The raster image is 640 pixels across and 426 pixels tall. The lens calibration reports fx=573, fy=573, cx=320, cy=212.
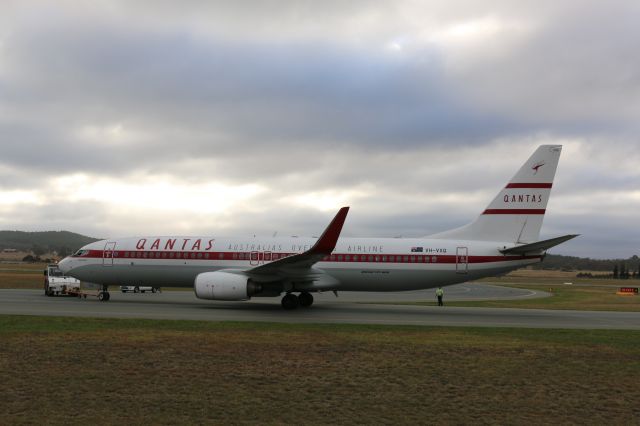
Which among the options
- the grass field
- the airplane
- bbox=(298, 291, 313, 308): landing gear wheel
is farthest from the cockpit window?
the grass field

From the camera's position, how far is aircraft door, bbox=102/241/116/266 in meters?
28.5

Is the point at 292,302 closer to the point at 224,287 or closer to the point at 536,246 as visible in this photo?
the point at 224,287

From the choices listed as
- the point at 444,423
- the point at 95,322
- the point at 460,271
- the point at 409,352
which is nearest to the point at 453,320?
the point at 460,271

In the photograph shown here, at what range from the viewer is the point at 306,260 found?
24.0m

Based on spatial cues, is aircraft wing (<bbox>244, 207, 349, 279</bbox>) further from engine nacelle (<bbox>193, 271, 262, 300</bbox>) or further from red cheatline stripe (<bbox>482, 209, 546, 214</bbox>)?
red cheatline stripe (<bbox>482, 209, 546, 214</bbox>)

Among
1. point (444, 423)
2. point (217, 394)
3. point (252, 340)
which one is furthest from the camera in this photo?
point (252, 340)

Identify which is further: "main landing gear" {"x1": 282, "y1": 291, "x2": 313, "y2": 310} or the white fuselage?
the white fuselage

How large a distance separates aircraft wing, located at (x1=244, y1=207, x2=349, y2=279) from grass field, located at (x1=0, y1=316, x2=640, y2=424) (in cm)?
643

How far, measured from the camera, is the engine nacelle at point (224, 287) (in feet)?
79.0

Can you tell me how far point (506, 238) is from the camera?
85.7 feet

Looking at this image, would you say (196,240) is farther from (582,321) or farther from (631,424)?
(631,424)

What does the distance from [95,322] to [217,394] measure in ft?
33.4

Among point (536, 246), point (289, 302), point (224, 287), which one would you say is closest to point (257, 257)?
point (289, 302)

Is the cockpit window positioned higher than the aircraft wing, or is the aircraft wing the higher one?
the aircraft wing
